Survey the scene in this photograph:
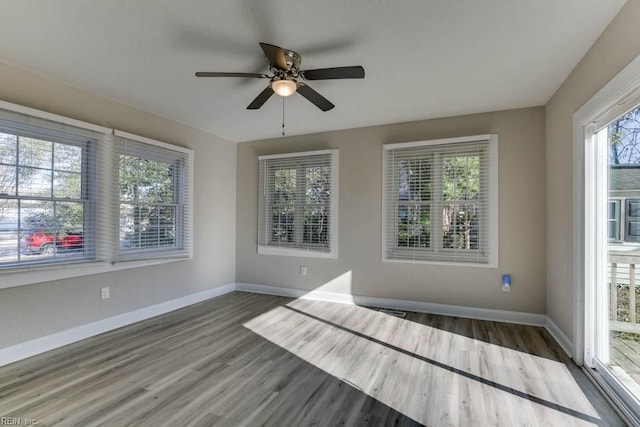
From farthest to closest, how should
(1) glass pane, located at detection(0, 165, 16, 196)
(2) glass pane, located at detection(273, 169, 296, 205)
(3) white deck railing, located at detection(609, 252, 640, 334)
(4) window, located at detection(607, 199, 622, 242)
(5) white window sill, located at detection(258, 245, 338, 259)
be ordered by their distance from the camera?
(2) glass pane, located at detection(273, 169, 296, 205)
(5) white window sill, located at detection(258, 245, 338, 259)
(1) glass pane, located at detection(0, 165, 16, 196)
(4) window, located at detection(607, 199, 622, 242)
(3) white deck railing, located at detection(609, 252, 640, 334)

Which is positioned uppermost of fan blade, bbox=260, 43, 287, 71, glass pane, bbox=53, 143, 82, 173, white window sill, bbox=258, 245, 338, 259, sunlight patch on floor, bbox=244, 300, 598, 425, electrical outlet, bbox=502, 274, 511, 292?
fan blade, bbox=260, 43, 287, 71

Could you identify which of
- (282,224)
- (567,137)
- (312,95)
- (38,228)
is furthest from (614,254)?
(38,228)

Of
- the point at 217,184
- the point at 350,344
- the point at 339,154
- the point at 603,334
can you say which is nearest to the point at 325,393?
the point at 350,344

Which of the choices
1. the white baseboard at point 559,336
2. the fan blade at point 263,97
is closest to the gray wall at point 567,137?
the white baseboard at point 559,336

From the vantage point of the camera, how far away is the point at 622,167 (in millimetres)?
2189

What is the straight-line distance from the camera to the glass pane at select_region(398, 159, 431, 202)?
4.15 m

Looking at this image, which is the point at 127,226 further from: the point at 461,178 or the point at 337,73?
the point at 461,178

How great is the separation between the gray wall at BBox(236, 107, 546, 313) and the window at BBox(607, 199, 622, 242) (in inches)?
51.0

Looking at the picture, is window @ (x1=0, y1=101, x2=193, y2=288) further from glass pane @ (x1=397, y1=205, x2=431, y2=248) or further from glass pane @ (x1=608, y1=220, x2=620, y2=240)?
glass pane @ (x1=608, y1=220, x2=620, y2=240)

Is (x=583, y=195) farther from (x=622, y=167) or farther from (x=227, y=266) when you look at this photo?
(x=227, y=266)

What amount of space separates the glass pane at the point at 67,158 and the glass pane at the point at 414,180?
12.5ft

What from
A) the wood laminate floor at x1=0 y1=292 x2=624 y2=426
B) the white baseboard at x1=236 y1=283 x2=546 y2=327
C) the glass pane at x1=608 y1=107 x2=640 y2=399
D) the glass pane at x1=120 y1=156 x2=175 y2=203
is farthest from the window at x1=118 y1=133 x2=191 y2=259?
the glass pane at x1=608 y1=107 x2=640 y2=399

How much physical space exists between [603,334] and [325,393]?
2244 millimetres

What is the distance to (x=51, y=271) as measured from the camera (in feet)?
9.69
